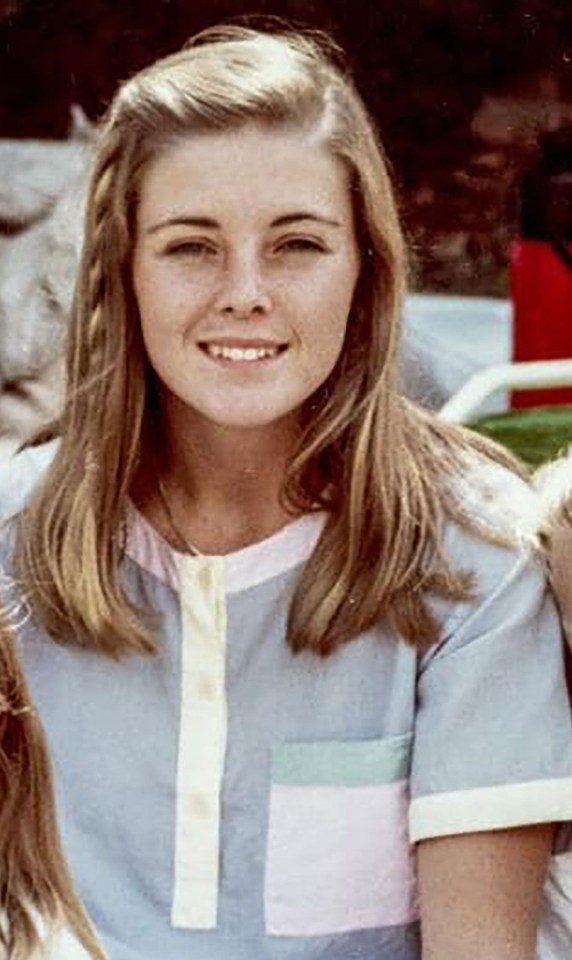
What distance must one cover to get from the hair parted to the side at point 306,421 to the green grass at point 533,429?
0.07m

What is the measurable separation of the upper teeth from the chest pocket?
0.21 m

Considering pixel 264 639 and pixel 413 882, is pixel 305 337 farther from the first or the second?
pixel 413 882

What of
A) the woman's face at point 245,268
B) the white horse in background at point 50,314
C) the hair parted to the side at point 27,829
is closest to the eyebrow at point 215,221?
the woman's face at point 245,268

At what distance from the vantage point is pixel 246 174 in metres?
0.72

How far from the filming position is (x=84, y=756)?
31.3 inches

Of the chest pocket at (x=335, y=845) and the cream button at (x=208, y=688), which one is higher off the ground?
the cream button at (x=208, y=688)

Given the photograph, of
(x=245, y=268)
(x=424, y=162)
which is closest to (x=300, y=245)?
(x=245, y=268)

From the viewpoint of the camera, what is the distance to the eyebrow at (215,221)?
72cm

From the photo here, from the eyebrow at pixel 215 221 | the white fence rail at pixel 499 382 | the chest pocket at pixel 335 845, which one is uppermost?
Answer: the eyebrow at pixel 215 221

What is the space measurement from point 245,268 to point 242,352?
1.7 inches

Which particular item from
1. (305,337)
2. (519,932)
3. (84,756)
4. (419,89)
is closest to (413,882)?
(519,932)

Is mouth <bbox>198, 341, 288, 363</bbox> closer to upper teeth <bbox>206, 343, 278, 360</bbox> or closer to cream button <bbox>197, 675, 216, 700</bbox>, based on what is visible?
upper teeth <bbox>206, 343, 278, 360</bbox>

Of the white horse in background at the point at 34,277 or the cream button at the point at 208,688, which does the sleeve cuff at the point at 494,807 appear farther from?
the white horse in background at the point at 34,277

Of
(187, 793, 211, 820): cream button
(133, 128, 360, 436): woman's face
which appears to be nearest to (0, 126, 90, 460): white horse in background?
(133, 128, 360, 436): woman's face
